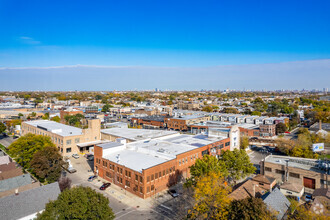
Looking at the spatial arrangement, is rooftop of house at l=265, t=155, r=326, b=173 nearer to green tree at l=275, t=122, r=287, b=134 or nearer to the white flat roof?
the white flat roof

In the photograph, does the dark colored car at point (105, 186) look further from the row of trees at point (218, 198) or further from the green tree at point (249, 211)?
the green tree at point (249, 211)

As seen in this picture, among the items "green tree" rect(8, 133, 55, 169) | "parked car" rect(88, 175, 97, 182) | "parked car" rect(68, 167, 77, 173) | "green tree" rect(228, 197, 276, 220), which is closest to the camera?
"green tree" rect(228, 197, 276, 220)

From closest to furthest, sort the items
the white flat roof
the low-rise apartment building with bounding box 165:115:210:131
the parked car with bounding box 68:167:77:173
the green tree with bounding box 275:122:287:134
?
the white flat roof, the parked car with bounding box 68:167:77:173, the green tree with bounding box 275:122:287:134, the low-rise apartment building with bounding box 165:115:210:131

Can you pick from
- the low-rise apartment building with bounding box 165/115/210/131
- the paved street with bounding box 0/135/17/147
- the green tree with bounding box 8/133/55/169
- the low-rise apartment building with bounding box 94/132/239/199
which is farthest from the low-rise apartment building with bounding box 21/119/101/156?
the low-rise apartment building with bounding box 165/115/210/131

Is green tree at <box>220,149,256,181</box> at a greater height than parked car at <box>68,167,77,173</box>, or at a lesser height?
greater

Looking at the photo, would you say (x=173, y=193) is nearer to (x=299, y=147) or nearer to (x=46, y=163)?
(x=46, y=163)

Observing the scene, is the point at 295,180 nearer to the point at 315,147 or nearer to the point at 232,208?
the point at 315,147

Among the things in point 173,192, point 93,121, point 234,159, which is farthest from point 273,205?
point 93,121

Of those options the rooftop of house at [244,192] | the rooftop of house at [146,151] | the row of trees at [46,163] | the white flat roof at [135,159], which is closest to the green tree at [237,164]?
the rooftop of house at [244,192]

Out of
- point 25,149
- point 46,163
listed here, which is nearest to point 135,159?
point 46,163
